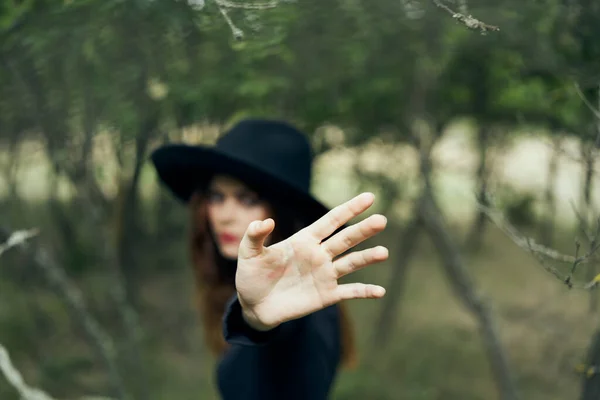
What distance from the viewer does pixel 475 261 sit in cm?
1180

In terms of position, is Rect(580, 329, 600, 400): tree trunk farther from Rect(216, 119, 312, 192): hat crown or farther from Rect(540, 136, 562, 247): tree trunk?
Rect(540, 136, 562, 247): tree trunk

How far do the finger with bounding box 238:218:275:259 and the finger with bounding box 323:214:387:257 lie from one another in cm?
14

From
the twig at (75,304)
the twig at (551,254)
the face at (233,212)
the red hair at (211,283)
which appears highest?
the twig at (551,254)

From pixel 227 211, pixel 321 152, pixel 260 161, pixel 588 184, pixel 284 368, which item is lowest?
pixel 321 152

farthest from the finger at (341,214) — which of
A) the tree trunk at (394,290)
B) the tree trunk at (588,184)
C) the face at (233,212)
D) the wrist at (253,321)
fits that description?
the tree trunk at (394,290)

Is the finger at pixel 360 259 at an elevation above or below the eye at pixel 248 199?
above

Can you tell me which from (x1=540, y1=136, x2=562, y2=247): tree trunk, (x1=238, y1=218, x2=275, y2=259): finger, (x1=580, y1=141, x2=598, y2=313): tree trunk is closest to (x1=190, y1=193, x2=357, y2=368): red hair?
(x1=580, y1=141, x2=598, y2=313): tree trunk

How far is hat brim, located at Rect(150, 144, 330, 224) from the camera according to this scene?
2375 mm

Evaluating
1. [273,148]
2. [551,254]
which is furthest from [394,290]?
[551,254]

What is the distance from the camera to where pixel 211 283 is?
2.87 meters

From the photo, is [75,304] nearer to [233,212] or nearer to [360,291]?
[233,212]

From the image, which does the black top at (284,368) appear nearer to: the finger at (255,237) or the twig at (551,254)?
the finger at (255,237)

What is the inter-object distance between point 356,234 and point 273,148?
3.68 feet

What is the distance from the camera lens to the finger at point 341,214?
1.42 meters
